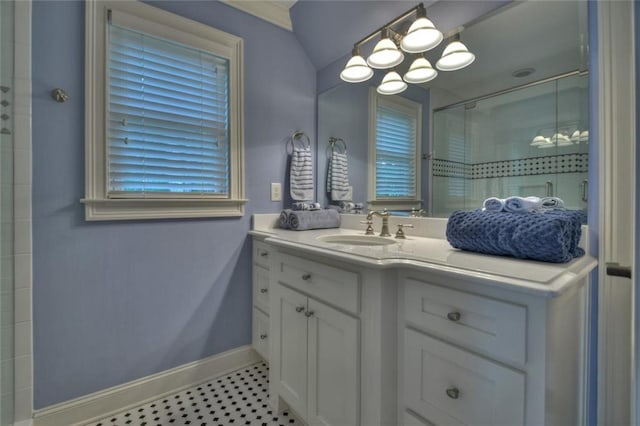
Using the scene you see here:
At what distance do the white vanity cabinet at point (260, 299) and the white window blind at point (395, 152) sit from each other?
0.79 metres

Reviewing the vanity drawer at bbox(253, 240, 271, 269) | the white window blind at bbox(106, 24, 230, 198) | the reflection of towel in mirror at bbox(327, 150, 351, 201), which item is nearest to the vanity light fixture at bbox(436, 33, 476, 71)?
the reflection of towel in mirror at bbox(327, 150, 351, 201)

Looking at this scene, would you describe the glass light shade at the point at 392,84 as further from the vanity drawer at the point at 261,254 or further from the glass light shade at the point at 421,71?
the vanity drawer at the point at 261,254

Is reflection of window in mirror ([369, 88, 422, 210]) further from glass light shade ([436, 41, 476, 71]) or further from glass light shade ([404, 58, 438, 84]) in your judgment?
glass light shade ([436, 41, 476, 71])

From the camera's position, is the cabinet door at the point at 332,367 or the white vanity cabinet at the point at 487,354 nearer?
the white vanity cabinet at the point at 487,354

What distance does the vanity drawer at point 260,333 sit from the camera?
5.62 ft

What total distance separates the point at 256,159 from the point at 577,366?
1.71m

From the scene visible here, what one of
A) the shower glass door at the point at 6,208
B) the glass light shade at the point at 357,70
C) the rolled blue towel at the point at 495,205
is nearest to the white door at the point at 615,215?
the rolled blue towel at the point at 495,205

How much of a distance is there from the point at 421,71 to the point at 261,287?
57.6 inches

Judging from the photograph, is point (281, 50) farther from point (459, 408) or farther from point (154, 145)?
point (459, 408)

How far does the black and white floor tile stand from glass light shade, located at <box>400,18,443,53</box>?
1.80m

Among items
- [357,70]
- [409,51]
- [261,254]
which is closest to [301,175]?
[261,254]

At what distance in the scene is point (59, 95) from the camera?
125 cm

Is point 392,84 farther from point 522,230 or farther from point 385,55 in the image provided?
point 522,230

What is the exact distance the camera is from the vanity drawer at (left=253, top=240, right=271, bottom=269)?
169 cm
